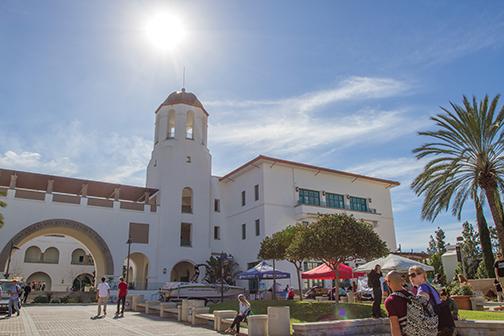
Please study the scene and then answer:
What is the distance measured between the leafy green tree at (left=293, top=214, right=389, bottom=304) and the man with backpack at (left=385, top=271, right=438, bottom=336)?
1156 cm

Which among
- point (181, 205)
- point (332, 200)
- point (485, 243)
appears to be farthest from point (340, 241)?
point (181, 205)

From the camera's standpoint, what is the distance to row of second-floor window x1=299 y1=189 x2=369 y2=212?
35.2 metres

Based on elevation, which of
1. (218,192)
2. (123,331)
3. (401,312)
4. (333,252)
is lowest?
(123,331)

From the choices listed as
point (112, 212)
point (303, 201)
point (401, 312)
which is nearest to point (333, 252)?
point (401, 312)

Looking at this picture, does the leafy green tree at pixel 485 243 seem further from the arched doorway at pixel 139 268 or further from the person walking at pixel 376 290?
the arched doorway at pixel 139 268

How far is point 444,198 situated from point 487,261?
21.0 ft

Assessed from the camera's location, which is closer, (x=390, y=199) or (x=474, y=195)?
(x=474, y=195)

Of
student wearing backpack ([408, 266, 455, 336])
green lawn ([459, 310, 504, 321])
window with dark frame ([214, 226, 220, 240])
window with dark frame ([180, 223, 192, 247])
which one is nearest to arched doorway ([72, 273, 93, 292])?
window with dark frame ([180, 223, 192, 247])

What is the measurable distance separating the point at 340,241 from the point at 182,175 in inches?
902

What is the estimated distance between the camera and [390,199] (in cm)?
4128

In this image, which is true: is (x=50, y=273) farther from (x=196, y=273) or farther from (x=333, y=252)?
(x=333, y=252)

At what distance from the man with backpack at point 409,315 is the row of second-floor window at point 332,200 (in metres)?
30.7

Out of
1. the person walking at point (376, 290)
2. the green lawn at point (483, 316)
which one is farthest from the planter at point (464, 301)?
the person walking at point (376, 290)

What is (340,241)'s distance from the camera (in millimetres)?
15461
